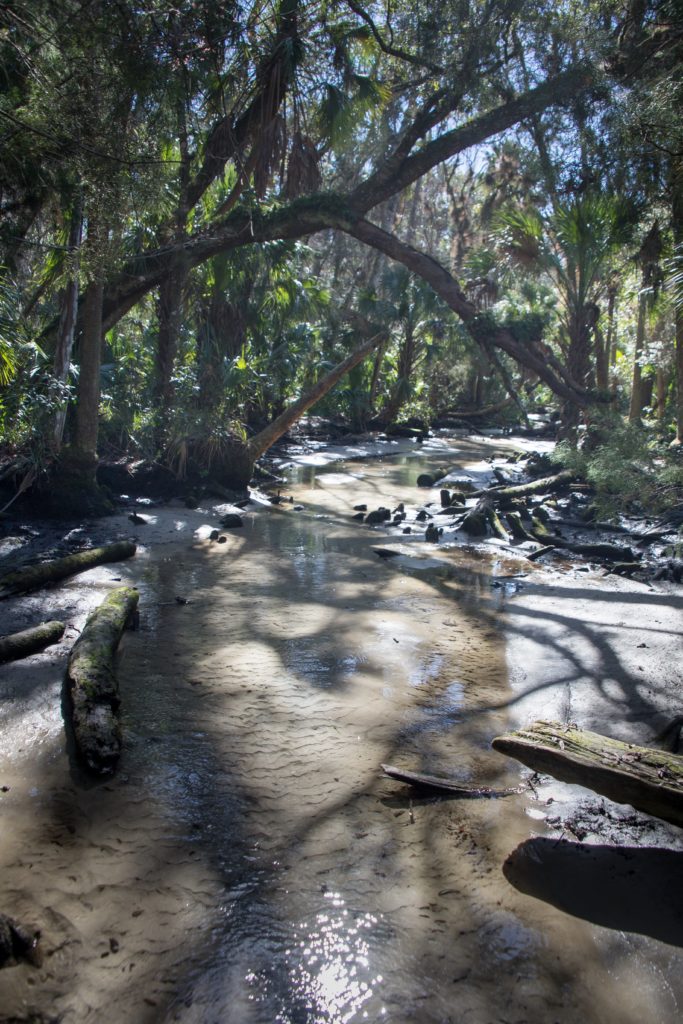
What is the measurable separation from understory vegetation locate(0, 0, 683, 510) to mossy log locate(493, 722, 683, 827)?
488 centimetres

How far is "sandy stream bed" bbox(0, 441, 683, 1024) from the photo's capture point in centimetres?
279

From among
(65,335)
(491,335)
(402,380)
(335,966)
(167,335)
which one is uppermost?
(402,380)

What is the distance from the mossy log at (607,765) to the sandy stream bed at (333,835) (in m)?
0.40

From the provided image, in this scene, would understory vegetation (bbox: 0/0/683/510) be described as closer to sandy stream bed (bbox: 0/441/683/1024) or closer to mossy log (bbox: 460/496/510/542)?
mossy log (bbox: 460/496/510/542)

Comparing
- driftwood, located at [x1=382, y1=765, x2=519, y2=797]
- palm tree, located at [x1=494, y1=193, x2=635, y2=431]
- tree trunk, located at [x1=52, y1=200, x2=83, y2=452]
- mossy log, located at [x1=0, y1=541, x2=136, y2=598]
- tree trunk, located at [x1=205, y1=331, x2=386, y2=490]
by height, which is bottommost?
driftwood, located at [x1=382, y1=765, x2=519, y2=797]

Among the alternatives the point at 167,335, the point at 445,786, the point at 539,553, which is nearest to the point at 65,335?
the point at 167,335

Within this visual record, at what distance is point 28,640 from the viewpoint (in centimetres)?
535

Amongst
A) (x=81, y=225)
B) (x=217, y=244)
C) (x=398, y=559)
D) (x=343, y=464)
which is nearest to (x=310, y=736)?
(x=398, y=559)

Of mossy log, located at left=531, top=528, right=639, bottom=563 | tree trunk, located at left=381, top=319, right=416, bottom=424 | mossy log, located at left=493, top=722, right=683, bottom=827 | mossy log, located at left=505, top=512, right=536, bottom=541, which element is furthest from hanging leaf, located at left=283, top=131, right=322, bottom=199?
tree trunk, located at left=381, top=319, right=416, bottom=424

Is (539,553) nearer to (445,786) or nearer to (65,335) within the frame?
(445,786)

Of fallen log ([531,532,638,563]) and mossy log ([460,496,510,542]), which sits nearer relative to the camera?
fallen log ([531,532,638,563])

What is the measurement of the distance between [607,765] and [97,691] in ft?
9.45

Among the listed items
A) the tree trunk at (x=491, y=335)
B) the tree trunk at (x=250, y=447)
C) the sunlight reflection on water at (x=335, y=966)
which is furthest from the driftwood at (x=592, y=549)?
the sunlight reflection on water at (x=335, y=966)

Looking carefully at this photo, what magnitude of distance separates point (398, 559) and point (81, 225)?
5772 millimetres
